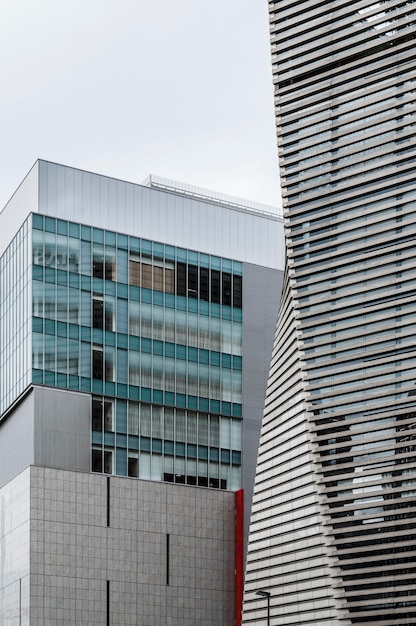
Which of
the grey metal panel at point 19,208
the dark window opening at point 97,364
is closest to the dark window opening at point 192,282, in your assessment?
the dark window opening at point 97,364

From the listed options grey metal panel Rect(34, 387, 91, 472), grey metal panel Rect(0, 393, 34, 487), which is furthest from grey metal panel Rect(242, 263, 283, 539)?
grey metal panel Rect(0, 393, 34, 487)

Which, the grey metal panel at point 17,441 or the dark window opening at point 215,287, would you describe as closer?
the grey metal panel at point 17,441

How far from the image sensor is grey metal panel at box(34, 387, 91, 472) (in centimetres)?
7931

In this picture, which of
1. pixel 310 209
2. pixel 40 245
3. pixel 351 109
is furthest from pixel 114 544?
pixel 351 109

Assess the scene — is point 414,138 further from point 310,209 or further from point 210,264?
point 210,264

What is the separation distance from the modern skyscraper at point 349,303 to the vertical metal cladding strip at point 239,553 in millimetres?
14802

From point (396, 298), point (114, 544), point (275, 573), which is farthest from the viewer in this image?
point (114, 544)

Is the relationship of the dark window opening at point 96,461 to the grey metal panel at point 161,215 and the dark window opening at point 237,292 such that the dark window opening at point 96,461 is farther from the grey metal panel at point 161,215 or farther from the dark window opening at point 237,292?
the dark window opening at point 237,292

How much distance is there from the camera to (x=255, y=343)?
300ft

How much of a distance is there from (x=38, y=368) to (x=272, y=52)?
26.8 m

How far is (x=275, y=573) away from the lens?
71.2 meters

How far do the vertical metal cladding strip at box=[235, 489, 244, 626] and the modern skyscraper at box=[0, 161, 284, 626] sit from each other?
14 cm

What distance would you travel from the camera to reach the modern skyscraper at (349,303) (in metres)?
60.3

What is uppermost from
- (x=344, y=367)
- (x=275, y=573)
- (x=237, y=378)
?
(x=237, y=378)
